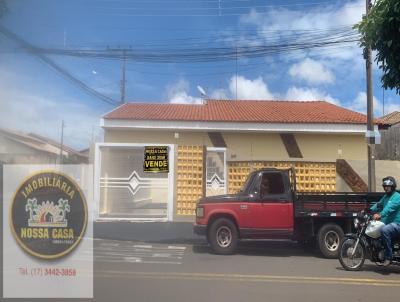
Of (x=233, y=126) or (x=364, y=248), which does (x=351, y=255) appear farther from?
(x=233, y=126)

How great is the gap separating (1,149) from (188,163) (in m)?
13.0

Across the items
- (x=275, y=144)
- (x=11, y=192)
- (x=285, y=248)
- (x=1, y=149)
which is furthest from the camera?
(x=275, y=144)

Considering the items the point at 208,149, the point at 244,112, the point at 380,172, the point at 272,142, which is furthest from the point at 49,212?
the point at 244,112

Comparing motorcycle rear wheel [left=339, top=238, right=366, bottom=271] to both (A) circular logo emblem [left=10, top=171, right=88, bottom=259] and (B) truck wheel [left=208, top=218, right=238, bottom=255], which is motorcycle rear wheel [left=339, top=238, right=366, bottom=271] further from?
(A) circular logo emblem [left=10, top=171, right=88, bottom=259]

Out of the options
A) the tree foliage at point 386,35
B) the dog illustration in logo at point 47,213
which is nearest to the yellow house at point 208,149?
the tree foliage at point 386,35

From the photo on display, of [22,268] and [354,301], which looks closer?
[22,268]

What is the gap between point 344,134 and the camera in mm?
22734

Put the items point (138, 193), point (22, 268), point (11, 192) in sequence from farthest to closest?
point (138, 193), point (22, 268), point (11, 192)

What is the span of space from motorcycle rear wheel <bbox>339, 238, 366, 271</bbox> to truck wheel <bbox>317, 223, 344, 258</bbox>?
5.89 feet

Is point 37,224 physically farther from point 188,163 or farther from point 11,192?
point 188,163

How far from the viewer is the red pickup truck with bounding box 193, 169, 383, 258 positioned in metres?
12.1

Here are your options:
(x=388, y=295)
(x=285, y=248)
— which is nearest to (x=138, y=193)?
(x=285, y=248)

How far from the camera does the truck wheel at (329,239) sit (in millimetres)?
11914

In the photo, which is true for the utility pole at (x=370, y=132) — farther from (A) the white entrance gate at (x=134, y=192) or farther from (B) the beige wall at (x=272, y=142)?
(B) the beige wall at (x=272, y=142)
